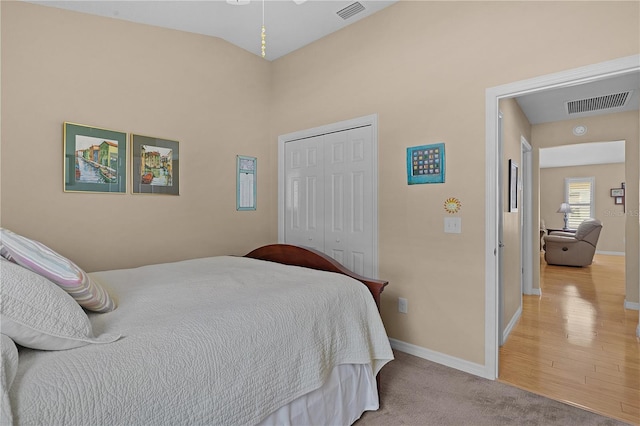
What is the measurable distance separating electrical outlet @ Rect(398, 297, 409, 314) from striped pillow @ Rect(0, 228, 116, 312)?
220 centimetres

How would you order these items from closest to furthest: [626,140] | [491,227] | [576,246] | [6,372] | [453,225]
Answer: [6,372]
[491,227]
[453,225]
[626,140]
[576,246]

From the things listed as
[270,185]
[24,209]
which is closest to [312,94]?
[270,185]

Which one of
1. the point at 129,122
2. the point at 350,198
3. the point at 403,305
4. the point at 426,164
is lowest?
the point at 403,305

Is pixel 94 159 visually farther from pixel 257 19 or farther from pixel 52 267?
pixel 257 19

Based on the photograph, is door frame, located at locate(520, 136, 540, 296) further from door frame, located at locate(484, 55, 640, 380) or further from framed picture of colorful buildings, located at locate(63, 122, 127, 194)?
framed picture of colorful buildings, located at locate(63, 122, 127, 194)

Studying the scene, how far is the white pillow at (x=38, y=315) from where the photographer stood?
36.9 inches

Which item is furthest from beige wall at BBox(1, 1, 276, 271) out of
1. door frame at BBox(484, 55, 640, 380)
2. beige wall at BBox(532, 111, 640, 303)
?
beige wall at BBox(532, 111, 640, 303)

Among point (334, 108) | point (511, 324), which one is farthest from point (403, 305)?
point (334, 108)

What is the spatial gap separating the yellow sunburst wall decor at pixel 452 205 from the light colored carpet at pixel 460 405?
47.6 inches

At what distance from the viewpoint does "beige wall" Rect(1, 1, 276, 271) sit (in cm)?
229

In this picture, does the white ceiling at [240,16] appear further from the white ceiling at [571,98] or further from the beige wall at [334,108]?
the white ceiling at [571,98]

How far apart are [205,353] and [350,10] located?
9.69 ft

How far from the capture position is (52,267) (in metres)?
1.23

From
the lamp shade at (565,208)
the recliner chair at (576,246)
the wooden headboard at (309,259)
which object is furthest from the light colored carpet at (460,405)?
the lamp shade at (565,208)
